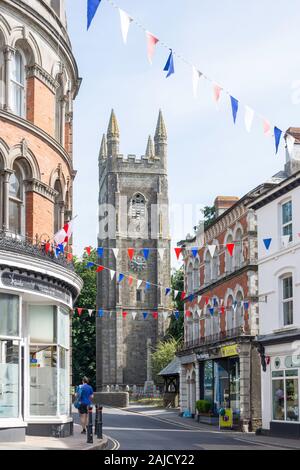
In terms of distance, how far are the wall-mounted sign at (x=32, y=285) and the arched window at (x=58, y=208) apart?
2.60 m

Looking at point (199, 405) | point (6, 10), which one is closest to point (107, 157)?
point (199, 405)

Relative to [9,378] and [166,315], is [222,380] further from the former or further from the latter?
[166,315]

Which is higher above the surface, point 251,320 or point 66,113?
point 66,113

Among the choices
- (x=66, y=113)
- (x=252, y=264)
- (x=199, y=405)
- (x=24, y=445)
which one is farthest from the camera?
(x=199, y=405)

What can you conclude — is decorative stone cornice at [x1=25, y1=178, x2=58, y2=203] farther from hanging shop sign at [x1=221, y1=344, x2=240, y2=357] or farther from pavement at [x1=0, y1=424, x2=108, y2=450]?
hanging shop sign at [x1=221, y1=344, x2=240, y2=357]

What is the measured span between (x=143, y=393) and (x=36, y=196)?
6254 centimetres

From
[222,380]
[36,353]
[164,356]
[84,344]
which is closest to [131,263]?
[84,344]

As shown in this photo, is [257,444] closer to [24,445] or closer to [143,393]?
[24,445]

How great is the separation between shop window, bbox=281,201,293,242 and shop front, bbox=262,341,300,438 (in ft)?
13.7

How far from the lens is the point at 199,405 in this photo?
4369 centimetres

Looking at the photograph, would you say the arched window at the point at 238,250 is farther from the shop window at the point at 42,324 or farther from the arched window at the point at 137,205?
the arched window at the point at 137,205

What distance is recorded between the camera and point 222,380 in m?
41.7

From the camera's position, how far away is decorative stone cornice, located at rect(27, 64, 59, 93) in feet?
82.5

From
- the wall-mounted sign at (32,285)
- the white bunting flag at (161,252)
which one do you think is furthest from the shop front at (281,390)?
the white bunting flag at (161,252)
